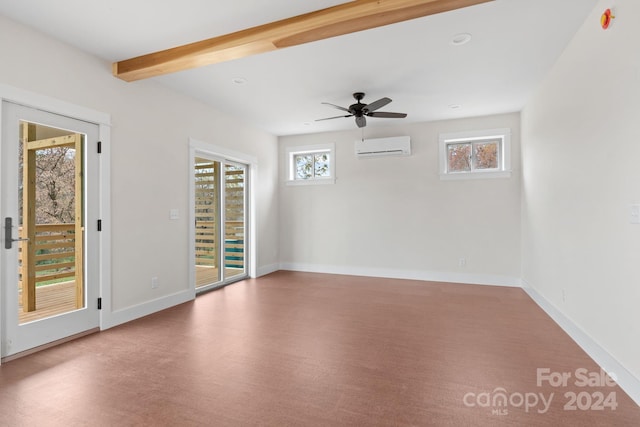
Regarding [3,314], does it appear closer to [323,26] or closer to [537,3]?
[323,26]

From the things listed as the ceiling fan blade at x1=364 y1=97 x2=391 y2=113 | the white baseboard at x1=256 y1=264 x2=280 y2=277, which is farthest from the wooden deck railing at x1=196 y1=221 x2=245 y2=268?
the ceiling fan blade at x1=364 y1=97 x2=391 y2=113

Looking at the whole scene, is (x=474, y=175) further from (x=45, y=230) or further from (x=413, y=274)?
(x=45, y=230)

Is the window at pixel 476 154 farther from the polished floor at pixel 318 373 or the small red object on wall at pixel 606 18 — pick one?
the small red object on wall at pixel 606 18

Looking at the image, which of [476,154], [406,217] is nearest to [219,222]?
[406,217]

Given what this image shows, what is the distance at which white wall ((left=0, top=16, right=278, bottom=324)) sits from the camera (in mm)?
2840

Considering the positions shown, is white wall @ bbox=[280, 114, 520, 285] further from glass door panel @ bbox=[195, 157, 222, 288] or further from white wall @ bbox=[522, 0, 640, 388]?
glass door panel @ bbox=[195, 157, 222, 288]

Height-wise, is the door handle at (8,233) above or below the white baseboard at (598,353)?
above

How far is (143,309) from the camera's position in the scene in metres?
3.80

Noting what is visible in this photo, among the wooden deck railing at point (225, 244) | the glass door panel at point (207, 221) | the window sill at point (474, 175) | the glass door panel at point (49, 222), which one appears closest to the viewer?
the glass door panel at point (49, 222)

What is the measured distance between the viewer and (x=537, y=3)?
2.47 m

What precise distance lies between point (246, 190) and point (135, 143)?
243cm

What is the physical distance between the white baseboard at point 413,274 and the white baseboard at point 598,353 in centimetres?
140

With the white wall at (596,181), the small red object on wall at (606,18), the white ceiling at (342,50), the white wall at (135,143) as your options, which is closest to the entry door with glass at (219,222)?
the white wall at (135,143)

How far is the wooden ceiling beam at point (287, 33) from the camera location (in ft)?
7.57
